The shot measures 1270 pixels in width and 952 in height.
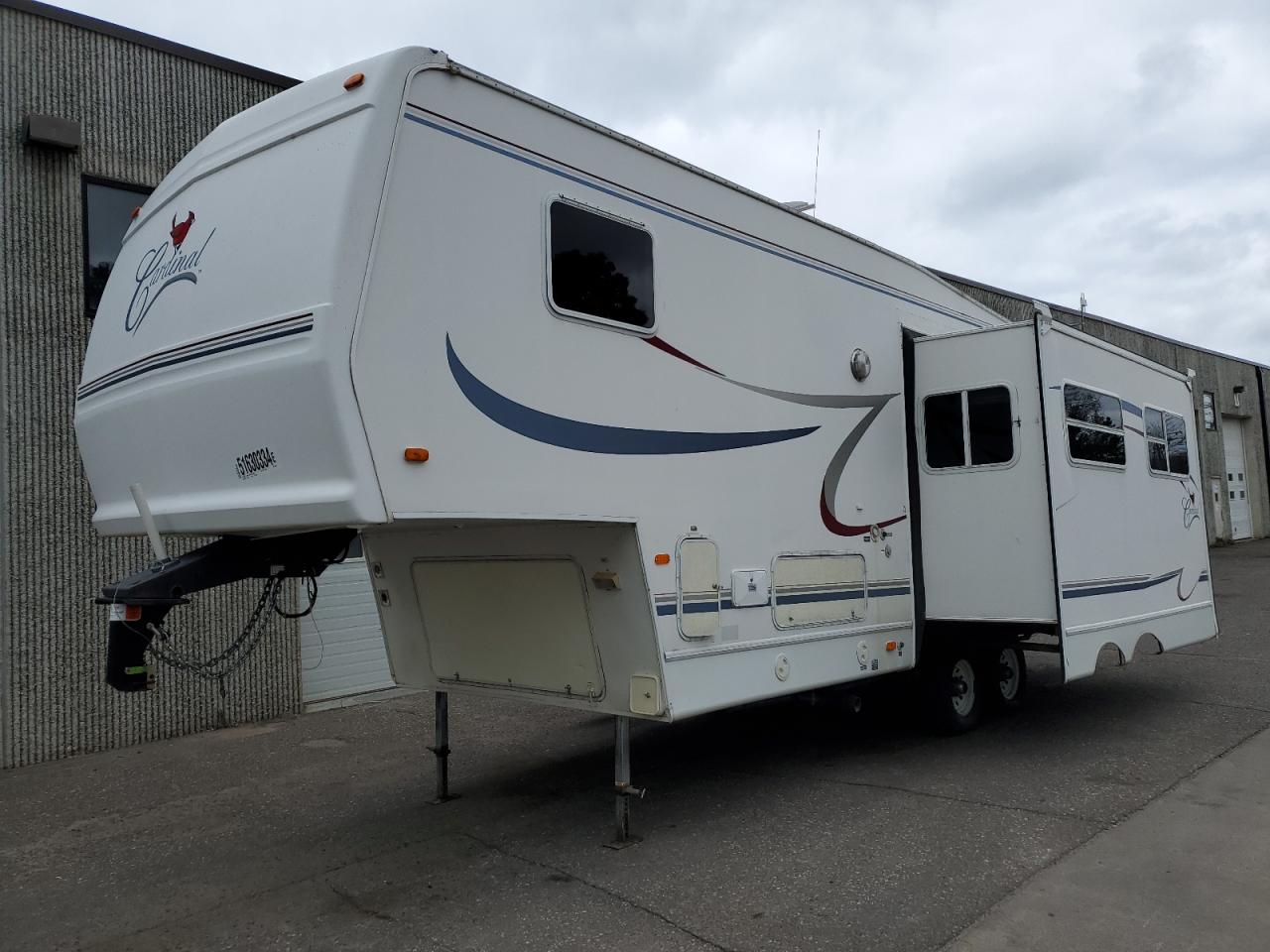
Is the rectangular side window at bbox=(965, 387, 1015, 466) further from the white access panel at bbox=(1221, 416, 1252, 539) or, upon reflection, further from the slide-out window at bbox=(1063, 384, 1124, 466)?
the white access panel at bbox=(1221, 416, 1252, 539)

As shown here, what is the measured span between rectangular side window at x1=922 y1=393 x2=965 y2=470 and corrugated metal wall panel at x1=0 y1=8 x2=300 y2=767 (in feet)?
19.7

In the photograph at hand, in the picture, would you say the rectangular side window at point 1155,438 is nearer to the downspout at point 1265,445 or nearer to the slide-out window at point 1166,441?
the slide-out window at point 1166,441

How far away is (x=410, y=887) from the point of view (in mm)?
4941

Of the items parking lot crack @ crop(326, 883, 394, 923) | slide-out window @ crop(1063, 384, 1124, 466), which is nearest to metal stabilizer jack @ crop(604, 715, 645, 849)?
parking lot crack @ crop(326, 883, 394, 923)

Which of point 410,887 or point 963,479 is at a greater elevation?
point 963,479

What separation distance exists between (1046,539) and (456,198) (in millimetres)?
4477

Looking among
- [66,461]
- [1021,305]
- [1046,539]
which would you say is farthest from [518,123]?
[1021,305]

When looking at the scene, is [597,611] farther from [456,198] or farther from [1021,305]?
[1021,305]

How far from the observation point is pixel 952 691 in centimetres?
752

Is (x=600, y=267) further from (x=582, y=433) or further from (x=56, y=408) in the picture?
(x=56, y=408)

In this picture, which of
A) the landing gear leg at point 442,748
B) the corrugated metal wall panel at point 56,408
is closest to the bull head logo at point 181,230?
the landing gear leg at point 442,748

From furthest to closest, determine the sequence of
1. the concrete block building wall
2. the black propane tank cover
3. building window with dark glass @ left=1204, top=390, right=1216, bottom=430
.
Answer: building window with dark glass @ left=1204, top=390, right=1216, bottom=430, the concrete block building wall, the black propane tank cover

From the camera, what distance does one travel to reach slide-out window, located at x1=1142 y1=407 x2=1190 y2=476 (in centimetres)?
866

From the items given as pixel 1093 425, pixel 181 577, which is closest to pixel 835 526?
pixel 1093 425
